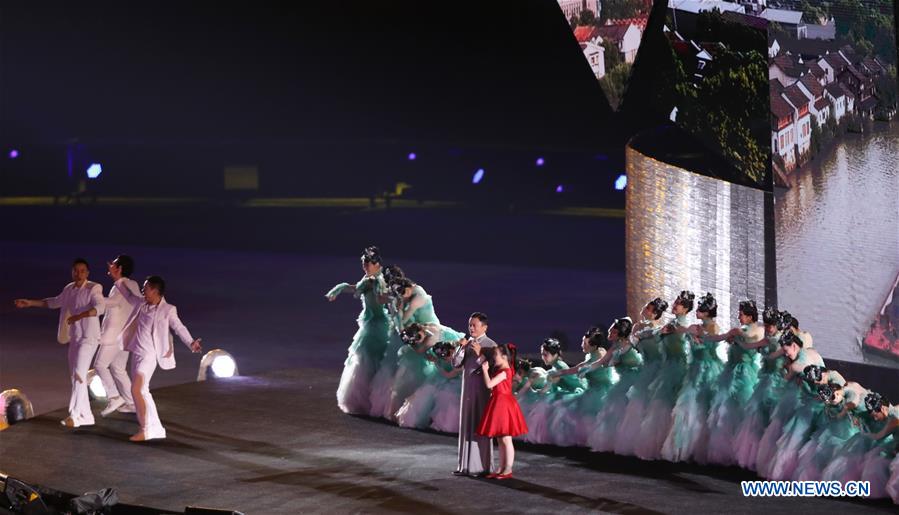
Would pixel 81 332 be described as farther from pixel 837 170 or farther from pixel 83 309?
pixel 837 170

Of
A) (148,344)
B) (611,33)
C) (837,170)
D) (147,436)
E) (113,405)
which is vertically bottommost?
(147,436)

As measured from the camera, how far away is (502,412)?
358 inches

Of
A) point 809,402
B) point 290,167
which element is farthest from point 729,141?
point 290,167

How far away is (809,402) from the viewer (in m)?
8.99

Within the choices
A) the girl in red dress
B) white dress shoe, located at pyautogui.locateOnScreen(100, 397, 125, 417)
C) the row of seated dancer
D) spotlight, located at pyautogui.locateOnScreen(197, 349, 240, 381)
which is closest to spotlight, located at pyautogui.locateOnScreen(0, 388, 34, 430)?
white dress shoe, located at pyautogui.locateOnScreen(100, 397, 125, 417)

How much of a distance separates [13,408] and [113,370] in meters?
0.91

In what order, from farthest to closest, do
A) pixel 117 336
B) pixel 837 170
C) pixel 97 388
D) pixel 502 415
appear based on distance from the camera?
pixel 97 388 → pixel 117 336 → pixel 837 170 → pixel 502 415

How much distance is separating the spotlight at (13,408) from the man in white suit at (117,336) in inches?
25.6

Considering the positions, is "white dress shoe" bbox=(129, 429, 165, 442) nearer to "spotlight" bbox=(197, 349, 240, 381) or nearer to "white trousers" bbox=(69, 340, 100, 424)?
"white trousers" bbox=(69, 340, 100, 424)

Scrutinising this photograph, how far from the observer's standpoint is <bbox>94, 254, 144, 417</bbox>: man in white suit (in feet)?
36.2

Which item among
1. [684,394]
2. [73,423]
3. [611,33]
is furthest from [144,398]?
[611,33]

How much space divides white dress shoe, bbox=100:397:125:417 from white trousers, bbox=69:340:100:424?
41 cm

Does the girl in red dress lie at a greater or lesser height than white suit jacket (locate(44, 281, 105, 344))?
lesser

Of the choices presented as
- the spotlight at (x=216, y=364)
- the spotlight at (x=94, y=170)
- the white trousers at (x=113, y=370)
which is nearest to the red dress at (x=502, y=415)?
the white trousers at (x=113, y=370)
